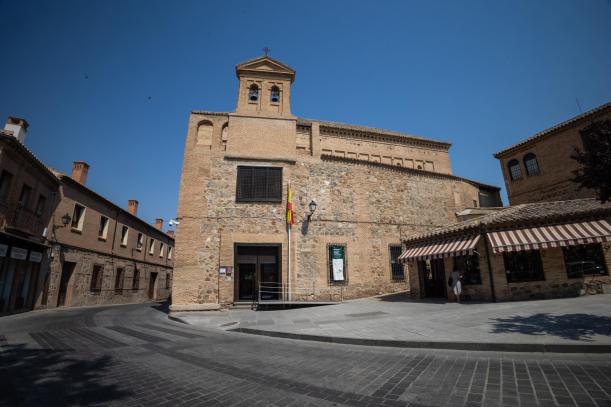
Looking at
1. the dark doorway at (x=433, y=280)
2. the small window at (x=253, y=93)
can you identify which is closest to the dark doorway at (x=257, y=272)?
the dark doorway at (x=433, y=280)

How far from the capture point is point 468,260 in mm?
13195

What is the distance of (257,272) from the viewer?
49.4 ft

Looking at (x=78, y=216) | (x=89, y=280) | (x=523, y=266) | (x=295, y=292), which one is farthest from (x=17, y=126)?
(x=523, y=266)

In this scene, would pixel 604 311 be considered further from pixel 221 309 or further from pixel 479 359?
pixel 221 309

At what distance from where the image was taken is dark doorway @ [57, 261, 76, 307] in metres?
17.6

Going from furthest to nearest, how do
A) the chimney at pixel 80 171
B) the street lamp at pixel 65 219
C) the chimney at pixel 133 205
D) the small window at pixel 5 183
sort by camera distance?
the chimney at pixel 133 205 < the chimney at pixel 80 171 < the street lamp at pixel 65 219 < the small window at pixel 5 183

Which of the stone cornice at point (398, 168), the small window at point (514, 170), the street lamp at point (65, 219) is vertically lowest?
the street lamp at point (65, 219)

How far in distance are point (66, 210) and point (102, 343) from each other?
1593 cm

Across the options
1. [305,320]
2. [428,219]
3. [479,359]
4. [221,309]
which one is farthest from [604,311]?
[221,309]

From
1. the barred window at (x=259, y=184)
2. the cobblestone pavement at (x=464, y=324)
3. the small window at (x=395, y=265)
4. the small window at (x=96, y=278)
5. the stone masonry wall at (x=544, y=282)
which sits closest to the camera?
the cobblestone pavement at (x=464, y=324)

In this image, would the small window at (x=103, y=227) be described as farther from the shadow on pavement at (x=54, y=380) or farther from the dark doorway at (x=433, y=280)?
the dark doorway at (x=433, y=280)

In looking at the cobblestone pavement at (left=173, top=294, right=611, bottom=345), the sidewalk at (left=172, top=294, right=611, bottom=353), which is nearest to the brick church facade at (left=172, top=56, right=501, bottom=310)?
the cobblestone pavement at (left=173, top=294, right=611, bottom=345)

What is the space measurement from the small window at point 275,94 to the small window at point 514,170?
2083cm

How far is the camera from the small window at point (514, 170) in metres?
23.3
